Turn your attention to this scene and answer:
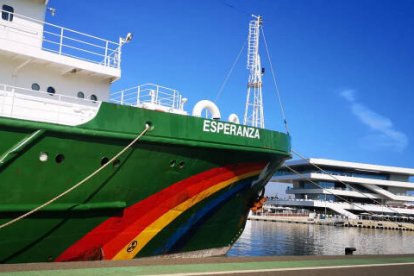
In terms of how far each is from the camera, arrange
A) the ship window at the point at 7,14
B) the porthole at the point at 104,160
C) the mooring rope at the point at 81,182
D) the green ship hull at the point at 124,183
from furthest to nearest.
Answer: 1. the ship window at the point at 7,14
2. the porthole at the point at 104,160
3. the green ship hull at the point at 124,183
4. the mooring rope at the point at 81,182

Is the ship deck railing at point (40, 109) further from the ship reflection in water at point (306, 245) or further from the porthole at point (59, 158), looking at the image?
the ship reflection in water at point (306, 245)

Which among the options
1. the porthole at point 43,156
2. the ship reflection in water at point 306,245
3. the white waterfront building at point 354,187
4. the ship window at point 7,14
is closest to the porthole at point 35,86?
the ship window at point 7,14

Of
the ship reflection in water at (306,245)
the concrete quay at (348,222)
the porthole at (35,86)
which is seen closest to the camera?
the porthole at (35,86)

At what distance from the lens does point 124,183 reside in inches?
370

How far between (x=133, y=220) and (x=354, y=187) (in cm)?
7293

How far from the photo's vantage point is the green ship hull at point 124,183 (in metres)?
8.30

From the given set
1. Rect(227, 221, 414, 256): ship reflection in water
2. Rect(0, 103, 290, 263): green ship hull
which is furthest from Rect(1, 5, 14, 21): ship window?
Rect(227, 221, 414, 256): ship reflection in water

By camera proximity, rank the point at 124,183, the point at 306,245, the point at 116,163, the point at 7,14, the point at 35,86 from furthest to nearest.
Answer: the point at 306,245, the point at 7,14, the point at 35,86, the point at 124,183, the point at 116,163

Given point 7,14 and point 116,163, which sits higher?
point 7,14

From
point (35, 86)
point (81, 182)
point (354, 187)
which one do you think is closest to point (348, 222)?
point (354, 187)

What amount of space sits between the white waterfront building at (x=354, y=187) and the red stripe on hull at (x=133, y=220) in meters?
63.1

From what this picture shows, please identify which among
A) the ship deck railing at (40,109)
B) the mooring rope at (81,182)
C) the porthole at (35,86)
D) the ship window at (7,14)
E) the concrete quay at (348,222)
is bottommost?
the concrete quay at (348,222)

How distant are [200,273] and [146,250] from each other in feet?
15.0

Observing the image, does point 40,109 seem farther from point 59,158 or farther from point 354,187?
point 354,187
